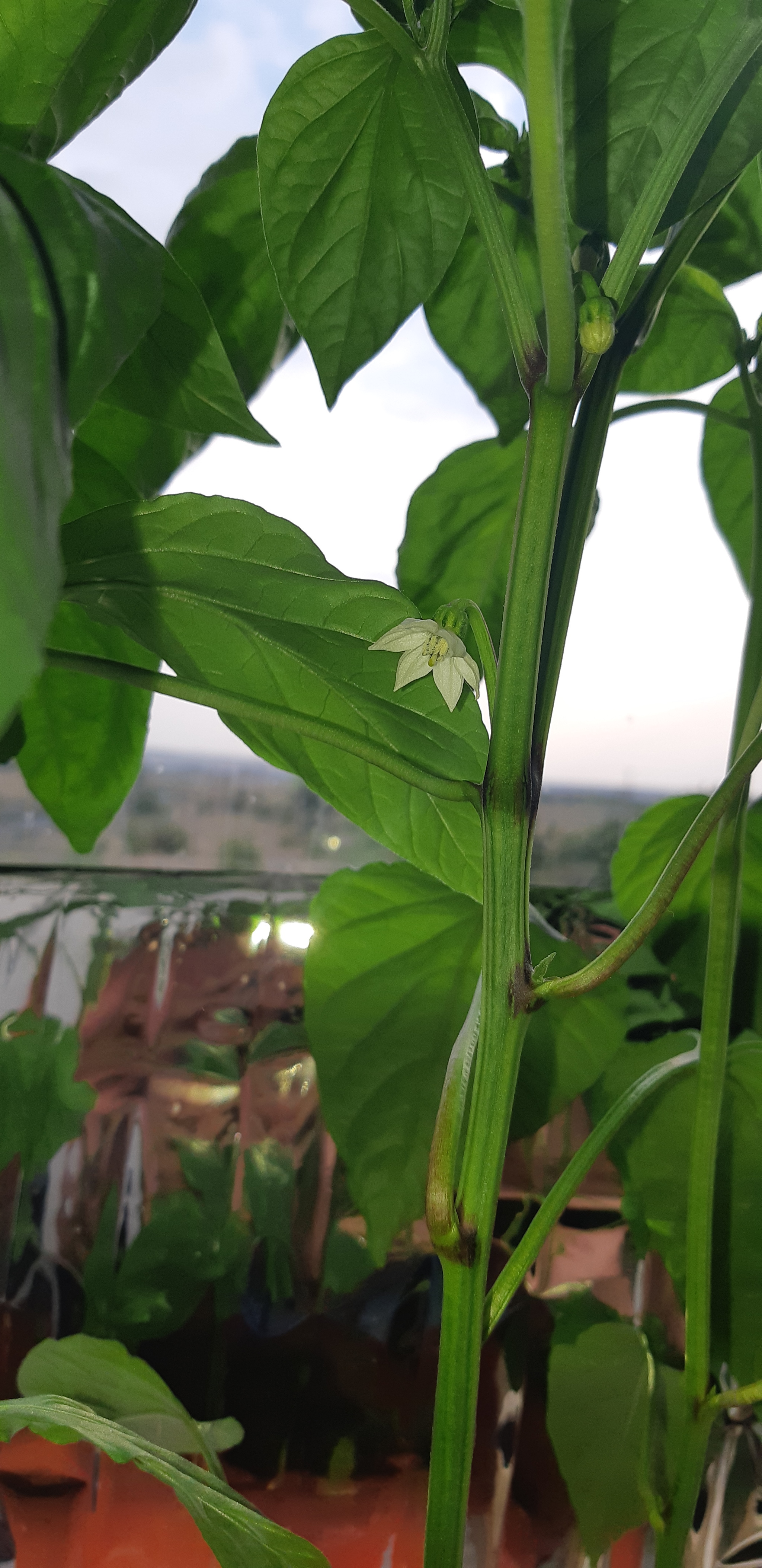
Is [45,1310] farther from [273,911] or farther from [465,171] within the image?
[465,171]

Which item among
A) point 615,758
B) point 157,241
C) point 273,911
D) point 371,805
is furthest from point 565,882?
point 157,241

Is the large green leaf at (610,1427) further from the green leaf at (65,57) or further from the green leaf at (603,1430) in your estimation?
the green leaf at (65,57)

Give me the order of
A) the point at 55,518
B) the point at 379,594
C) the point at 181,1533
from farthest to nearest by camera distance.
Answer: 1. the point at 181,1533
2. the point at 379,594
3. the point at 55,518

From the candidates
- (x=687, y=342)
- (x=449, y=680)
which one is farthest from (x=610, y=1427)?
(x=687, y=342)

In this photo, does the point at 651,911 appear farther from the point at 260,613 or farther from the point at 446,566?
the point at 446,566

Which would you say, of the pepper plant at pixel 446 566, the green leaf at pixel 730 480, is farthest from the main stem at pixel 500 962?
the green leaf at pixel 730 480

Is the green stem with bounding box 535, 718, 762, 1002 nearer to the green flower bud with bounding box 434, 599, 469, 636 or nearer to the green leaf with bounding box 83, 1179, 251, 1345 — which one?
the green flower bud with bounding box 434, 599, 469, 636

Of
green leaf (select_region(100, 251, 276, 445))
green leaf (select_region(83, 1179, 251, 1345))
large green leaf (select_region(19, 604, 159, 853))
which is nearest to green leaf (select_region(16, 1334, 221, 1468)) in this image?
green leaf (select_region(83, 1179, 251, 1345))
